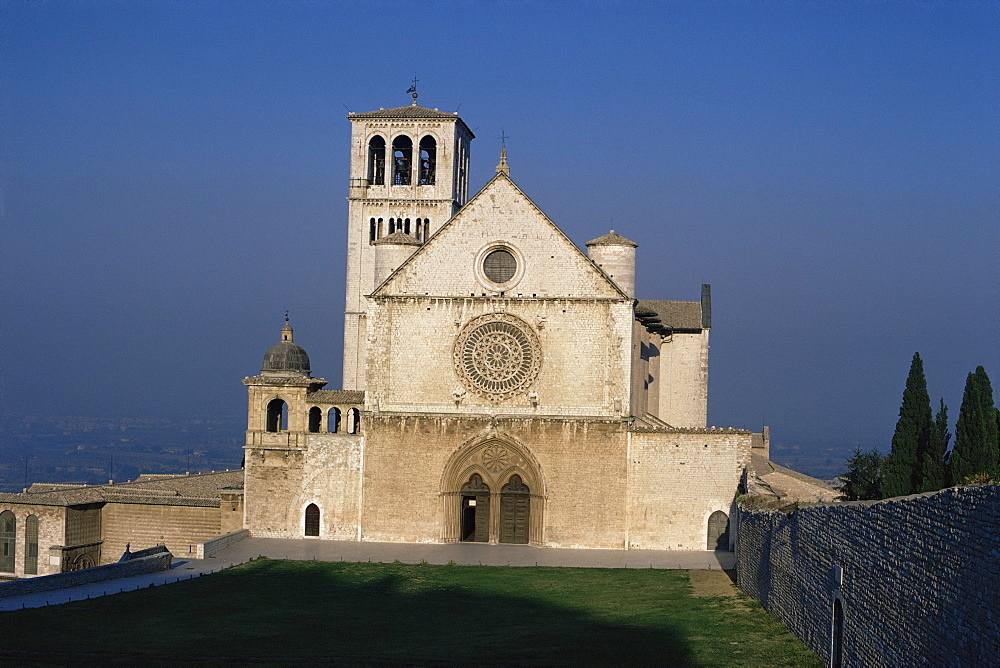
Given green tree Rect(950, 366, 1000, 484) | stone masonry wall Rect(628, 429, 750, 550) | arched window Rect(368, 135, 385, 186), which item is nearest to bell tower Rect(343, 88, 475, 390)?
arched window Rect(368, 135, 385, 186)

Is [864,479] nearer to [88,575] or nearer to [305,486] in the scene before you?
[305,486]

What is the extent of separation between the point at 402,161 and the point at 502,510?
26521 millimetres

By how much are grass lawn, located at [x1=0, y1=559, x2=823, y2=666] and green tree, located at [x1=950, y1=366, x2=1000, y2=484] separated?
849 centimetres

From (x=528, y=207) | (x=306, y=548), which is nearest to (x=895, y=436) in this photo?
(x=528, y=207)

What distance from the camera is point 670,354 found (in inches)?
2279

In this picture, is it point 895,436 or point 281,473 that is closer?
point 895,436

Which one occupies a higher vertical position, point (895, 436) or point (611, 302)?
point (611, 302)

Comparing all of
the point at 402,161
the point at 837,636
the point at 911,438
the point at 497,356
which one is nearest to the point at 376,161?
the point at 402,161

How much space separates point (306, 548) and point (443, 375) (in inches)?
319

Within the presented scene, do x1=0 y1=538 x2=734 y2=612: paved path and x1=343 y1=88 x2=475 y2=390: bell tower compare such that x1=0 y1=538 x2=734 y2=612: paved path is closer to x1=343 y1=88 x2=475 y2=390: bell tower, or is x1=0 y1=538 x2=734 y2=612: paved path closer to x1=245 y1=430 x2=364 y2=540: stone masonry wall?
x1=245 y1=430 x2=364 y2=540: stone masonry wall

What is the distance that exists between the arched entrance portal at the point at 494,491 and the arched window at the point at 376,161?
23.7 metres

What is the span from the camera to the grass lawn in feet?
76.3

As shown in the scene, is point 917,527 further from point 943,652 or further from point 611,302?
point 611,302

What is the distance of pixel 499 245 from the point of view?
149 feet
